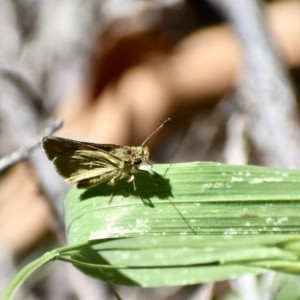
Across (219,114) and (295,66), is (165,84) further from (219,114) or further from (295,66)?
(295,66)

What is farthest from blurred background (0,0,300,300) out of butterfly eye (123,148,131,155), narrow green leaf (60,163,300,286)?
narrow green leaf (60,163,300,286)

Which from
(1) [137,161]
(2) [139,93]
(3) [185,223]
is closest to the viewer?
(3) [185,223]

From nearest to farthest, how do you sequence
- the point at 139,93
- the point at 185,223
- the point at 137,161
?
the point at 185,223, the point at 137,161, the point at 139,93

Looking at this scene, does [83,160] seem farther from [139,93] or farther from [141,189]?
[139,93]

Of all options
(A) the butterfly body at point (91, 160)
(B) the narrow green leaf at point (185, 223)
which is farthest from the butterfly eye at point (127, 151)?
(B) the narrow green leaf at point (185, 223)

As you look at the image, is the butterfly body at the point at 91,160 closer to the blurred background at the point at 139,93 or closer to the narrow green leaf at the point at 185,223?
the narrow green leaf at the point at 185,223

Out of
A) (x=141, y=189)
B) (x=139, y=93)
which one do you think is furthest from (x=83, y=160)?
(x=139, y=93)

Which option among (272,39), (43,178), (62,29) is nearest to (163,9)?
(62,29)
